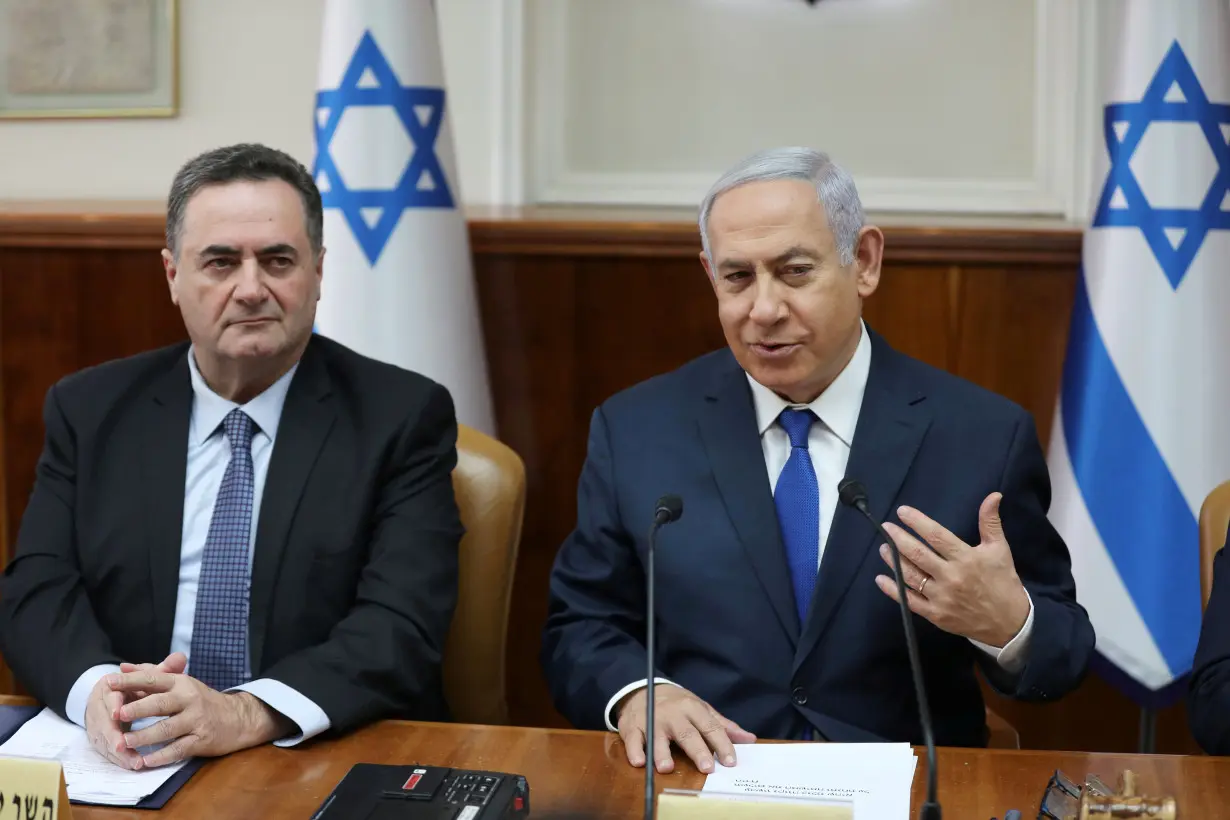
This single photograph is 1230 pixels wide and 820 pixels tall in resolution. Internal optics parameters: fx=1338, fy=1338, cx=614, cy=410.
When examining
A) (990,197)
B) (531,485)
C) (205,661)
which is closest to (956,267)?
(990,197)

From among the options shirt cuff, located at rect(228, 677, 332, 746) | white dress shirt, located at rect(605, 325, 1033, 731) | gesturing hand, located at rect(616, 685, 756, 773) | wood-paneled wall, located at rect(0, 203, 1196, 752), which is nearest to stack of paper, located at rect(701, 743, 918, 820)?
gesturing hand, located at rect(616, 685, 756, 773)

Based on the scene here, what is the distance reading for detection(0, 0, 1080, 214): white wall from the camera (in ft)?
12.4

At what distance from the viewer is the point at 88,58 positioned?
13.5 ft

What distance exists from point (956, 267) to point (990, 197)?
0.71 meters

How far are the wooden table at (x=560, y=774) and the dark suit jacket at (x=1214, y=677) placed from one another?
0.39 ft

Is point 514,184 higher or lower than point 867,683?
higher

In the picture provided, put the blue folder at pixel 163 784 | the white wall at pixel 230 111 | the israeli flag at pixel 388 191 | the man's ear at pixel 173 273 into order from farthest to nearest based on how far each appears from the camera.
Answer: the white wall at pixel 230 111, the israeli flag at pixel 388 191, the man's ear at pixel 173 273, the blue folder at pixel 163 784

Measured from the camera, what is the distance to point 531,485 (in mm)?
3381

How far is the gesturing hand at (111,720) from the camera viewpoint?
63.4 inches

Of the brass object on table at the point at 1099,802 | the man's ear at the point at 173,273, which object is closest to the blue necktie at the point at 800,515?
the brass object on table at the point at 1099,802

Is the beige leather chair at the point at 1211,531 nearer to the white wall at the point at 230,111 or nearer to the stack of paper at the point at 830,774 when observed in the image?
the stack of paper at the point at 830,774

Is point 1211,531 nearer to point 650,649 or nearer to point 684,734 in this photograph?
point 684,734

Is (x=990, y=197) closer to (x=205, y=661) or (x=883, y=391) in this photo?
(x=883, y=391)

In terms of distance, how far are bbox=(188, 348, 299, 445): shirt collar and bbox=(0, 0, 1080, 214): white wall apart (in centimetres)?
180
